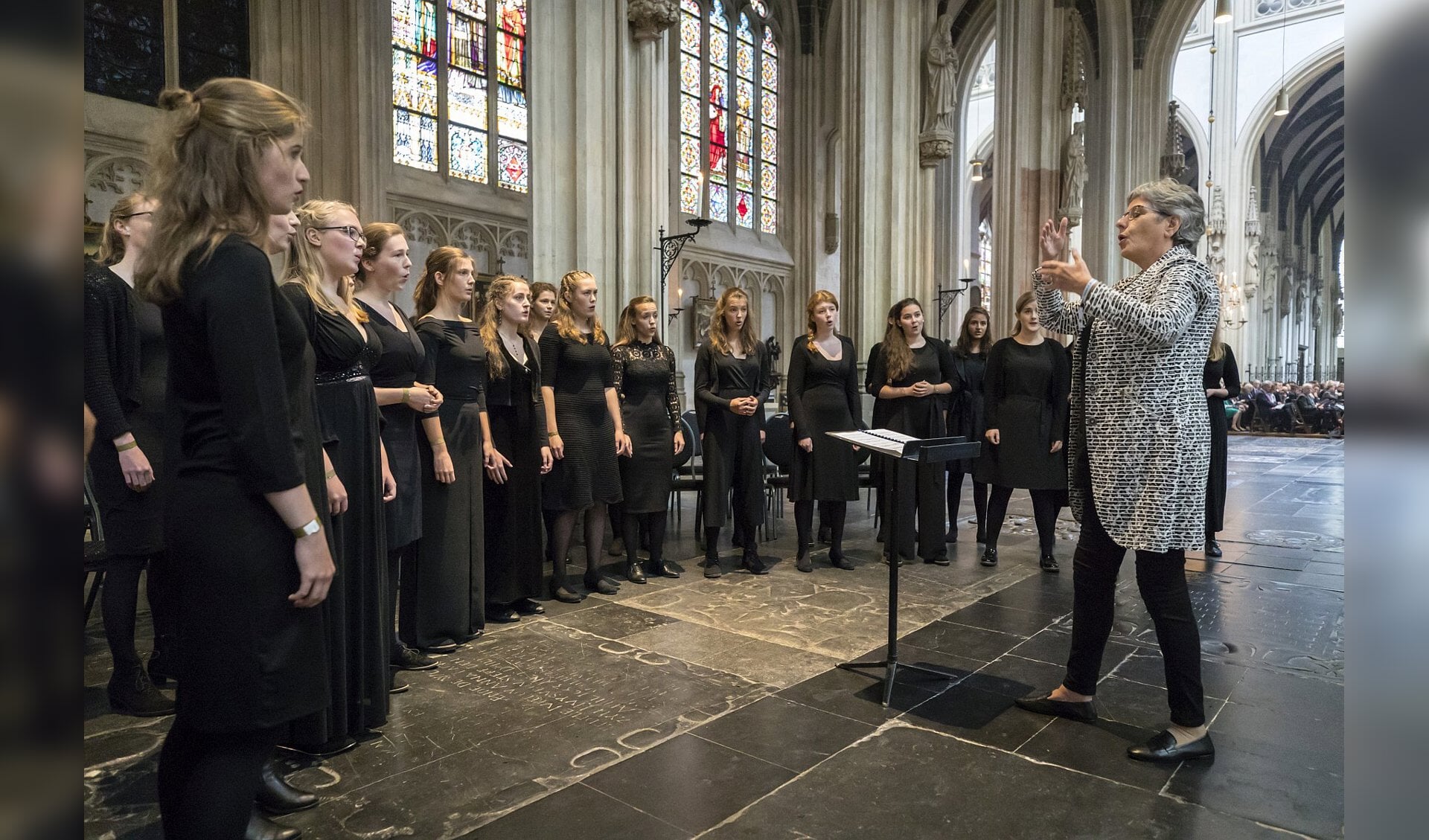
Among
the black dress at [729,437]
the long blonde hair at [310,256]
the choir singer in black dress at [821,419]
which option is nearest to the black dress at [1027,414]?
the choir singer in black dress at [821,419]

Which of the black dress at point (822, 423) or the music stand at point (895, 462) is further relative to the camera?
the black dress at point (822, 423)

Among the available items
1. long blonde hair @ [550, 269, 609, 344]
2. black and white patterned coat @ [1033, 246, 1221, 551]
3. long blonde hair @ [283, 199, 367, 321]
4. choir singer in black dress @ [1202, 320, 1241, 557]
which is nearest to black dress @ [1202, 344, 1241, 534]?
choir singer in black dress @ [1202, 320, 1241, 557]

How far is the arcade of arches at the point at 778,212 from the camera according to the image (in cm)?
230

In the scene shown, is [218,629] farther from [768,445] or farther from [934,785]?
[768,445]

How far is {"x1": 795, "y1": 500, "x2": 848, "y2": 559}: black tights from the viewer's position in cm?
502

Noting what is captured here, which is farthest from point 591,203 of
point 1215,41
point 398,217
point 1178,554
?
point 1215,41

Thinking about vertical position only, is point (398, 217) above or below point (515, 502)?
above

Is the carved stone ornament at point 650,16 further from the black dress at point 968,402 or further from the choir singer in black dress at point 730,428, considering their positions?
the black dress at point 968,402

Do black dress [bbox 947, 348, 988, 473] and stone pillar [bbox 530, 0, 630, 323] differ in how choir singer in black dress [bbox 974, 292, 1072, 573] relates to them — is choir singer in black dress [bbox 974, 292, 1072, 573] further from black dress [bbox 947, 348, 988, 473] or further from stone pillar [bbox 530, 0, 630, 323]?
stone pillar [bbox 530, 0, 630, 323]

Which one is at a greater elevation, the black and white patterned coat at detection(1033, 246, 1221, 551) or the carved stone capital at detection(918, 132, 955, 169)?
the carved stone capital at detection(918, 132, 955, 169)

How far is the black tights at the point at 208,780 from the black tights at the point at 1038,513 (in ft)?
13.9

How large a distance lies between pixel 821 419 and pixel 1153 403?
2.58 m

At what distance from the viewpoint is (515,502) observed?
3.96 m
